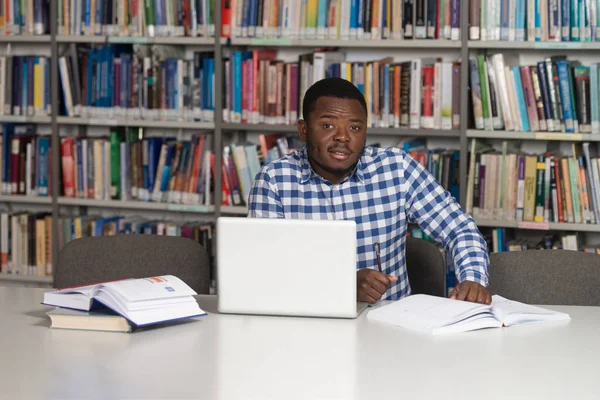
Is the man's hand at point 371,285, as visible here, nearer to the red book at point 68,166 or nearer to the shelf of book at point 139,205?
the shelf of book at point 139,205

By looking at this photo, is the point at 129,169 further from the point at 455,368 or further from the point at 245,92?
the point at 455,368

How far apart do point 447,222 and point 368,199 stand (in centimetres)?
25

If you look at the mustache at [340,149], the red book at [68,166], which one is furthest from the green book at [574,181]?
the red book at [68,166]

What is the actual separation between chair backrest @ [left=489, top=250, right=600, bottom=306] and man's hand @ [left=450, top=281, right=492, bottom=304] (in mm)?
254

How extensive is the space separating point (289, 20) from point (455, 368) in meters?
2.37

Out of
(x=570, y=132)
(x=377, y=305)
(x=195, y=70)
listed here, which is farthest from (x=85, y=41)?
(x=377, y=305)

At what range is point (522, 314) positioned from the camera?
6.20 ft

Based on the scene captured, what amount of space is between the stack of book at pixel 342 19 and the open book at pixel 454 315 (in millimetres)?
1791

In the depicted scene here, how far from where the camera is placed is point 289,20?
3.67 m

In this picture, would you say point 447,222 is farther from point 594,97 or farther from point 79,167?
point 79,167

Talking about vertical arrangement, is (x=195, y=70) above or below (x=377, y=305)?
above

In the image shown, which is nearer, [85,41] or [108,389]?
[108,389]

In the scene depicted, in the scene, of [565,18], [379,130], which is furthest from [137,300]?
[565,18]

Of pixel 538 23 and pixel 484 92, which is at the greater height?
pixel 538 23
